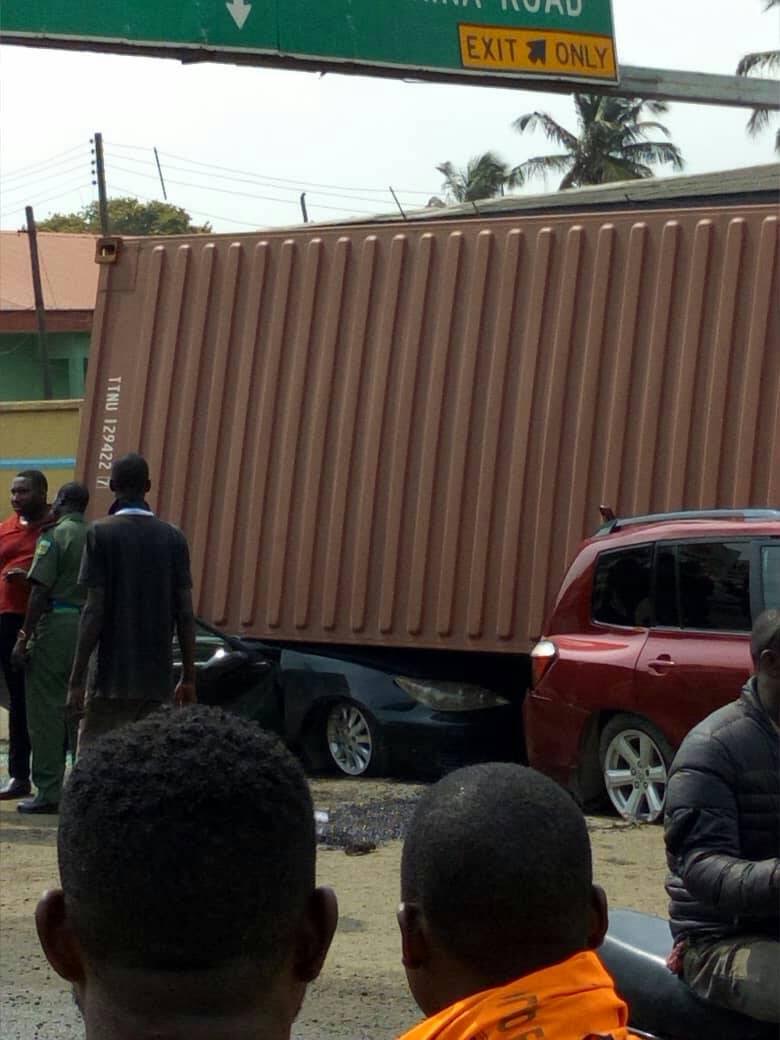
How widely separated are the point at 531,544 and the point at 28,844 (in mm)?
3836

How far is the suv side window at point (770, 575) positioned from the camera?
27.2 ft

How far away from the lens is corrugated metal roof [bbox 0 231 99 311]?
4632 cm

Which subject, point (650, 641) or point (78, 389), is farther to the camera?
point (78, 389)

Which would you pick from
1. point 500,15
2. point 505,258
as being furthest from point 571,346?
point 500,15

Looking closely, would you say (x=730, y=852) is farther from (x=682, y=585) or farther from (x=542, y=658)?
(x=542, y=658)

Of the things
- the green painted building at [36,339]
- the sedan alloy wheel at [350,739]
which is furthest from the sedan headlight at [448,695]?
the green painted building at [36,339]

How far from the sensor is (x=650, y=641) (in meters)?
8.76

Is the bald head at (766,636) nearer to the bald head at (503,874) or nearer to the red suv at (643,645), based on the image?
the bald head at (503,874)

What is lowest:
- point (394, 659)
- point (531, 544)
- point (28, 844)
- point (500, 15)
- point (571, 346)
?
point (28, 844)

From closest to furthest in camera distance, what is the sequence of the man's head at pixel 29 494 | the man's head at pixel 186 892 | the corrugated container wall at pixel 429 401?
the man's head at pixel 186 892, the man's head at pixel 29 494, the corrugated container wall at pixel 429 401

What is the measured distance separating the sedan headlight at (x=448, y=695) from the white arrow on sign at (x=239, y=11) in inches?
157

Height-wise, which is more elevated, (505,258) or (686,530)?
(505,258)

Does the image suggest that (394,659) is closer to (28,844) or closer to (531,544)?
(531,544)

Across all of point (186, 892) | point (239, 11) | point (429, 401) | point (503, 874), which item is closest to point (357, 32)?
point (239, 11)
